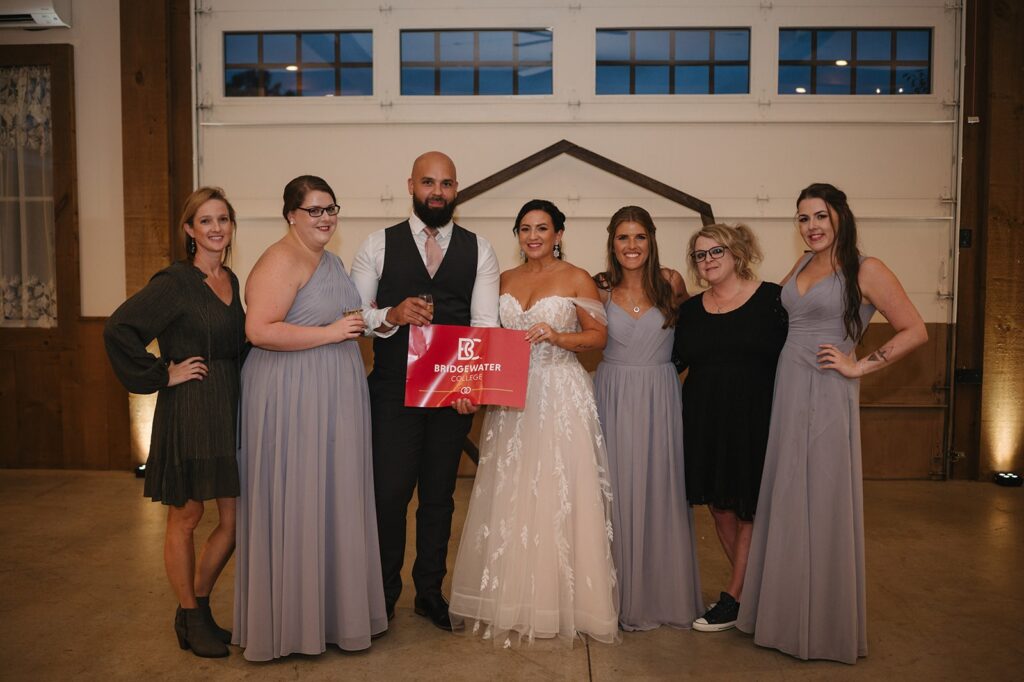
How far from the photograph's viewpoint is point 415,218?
11.6ft

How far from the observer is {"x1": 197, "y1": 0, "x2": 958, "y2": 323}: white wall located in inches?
250

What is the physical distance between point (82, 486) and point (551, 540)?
4508mm

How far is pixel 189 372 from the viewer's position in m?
3.15

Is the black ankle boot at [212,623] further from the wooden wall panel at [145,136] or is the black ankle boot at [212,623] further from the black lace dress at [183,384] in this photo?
the wooden wall panel at [145,136]

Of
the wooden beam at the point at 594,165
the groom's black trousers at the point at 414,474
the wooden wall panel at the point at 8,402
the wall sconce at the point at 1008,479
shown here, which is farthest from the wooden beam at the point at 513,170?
the wall sconce at the point at 1008,479

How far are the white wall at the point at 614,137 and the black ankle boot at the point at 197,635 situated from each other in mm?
3706

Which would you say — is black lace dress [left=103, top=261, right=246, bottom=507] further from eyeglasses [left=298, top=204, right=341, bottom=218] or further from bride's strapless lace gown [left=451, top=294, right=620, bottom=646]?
bride's strapless lace gown [left=451, top=294, right=620, bottom=646]

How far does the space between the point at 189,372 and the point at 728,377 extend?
2.24 m

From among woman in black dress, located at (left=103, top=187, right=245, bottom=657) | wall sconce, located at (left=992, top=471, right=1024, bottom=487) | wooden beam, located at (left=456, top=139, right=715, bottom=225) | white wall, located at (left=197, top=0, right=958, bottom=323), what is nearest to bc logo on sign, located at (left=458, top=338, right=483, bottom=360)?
woman in black dress, located at (left=103, top=187, right=245, bottom=657)

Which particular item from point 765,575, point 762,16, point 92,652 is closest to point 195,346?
point 92,652

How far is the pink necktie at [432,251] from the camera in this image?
353 cm

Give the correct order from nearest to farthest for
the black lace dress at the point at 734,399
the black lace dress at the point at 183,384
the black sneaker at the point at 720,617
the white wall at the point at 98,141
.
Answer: the black lace dress at the point at 183,384, the black lace dress at the point at 734,399, the black sneaker at the point at 720,617, the white wall at the point at 98,141

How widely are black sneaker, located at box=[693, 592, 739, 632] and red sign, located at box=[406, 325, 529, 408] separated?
130cm

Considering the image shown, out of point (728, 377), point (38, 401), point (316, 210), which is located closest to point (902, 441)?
point (728, 377)
